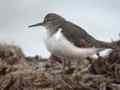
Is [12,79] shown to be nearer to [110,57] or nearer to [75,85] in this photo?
[75,85]

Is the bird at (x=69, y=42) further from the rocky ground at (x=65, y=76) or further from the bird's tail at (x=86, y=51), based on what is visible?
the rocky ground at (x=65, y=76)

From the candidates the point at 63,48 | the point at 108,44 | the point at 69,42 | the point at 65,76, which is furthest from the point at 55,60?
the point at 65,76

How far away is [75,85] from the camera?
314 inches

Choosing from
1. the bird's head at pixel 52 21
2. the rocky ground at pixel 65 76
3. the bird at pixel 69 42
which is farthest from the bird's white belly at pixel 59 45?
the bird's head at pixel 52 21

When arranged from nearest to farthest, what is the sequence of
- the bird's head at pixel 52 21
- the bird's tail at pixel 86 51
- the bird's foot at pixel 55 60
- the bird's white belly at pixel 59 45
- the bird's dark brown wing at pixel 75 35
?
the bird's foot at pixel 55 60
the bird's white belly at pixel 59 45
the bird's tail at pixel 86 51
the bird's dark brown wing at pixel 75 35
the bird's head at pixel 52 21

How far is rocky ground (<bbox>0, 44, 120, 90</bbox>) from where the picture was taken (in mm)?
8008

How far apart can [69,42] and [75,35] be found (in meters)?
0.36

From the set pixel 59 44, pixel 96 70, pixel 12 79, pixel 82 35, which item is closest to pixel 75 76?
pixel 96 70

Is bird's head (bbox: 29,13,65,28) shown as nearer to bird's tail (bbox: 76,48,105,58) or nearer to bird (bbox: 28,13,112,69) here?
bird (bbox: 28,13,112,69)

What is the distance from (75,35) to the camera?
10.5 metres

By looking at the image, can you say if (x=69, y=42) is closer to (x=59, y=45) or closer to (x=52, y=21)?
(x=59, y=45)

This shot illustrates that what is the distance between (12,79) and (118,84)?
1.47 meters

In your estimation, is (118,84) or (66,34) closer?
(118,84)

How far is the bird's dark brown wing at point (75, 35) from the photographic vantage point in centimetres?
1033
